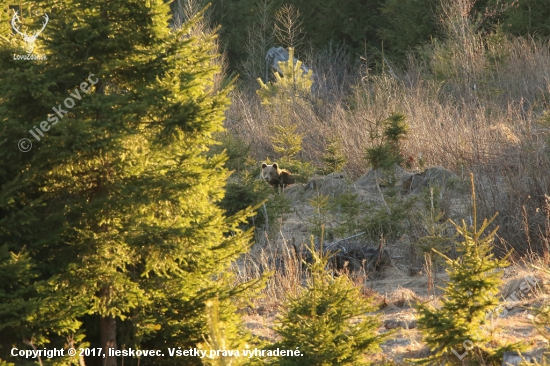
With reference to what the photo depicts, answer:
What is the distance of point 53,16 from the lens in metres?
3.99

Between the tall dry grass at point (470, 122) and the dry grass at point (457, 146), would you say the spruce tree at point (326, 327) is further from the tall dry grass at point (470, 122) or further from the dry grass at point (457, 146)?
the tall dry grass at point (470, 122)

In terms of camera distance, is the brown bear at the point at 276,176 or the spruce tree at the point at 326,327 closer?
the spruce tree at the point at 326,327

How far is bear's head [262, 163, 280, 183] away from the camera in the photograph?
11.5 metres

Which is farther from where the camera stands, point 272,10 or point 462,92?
point 272,10

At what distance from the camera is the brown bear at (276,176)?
11539 mm

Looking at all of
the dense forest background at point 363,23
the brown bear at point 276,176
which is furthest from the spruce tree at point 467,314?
the dense forest background at point 363,23

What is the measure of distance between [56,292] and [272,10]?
93.5 feet

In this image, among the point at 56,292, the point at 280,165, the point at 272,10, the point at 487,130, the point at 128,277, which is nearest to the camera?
the point at 56,292

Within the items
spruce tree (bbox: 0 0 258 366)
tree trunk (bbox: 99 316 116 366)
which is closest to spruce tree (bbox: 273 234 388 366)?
spruce tree (bbox: 0 0 258 366)

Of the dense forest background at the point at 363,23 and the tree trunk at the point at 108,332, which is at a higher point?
the dense forest background at the point at 363,23

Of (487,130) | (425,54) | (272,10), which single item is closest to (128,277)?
(487,130)

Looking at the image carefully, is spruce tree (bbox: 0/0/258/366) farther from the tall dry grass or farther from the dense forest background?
the dense forest background

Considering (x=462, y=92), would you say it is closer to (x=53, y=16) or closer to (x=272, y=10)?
(x=53, y=16)

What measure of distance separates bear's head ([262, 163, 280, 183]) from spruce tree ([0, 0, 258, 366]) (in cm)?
726
